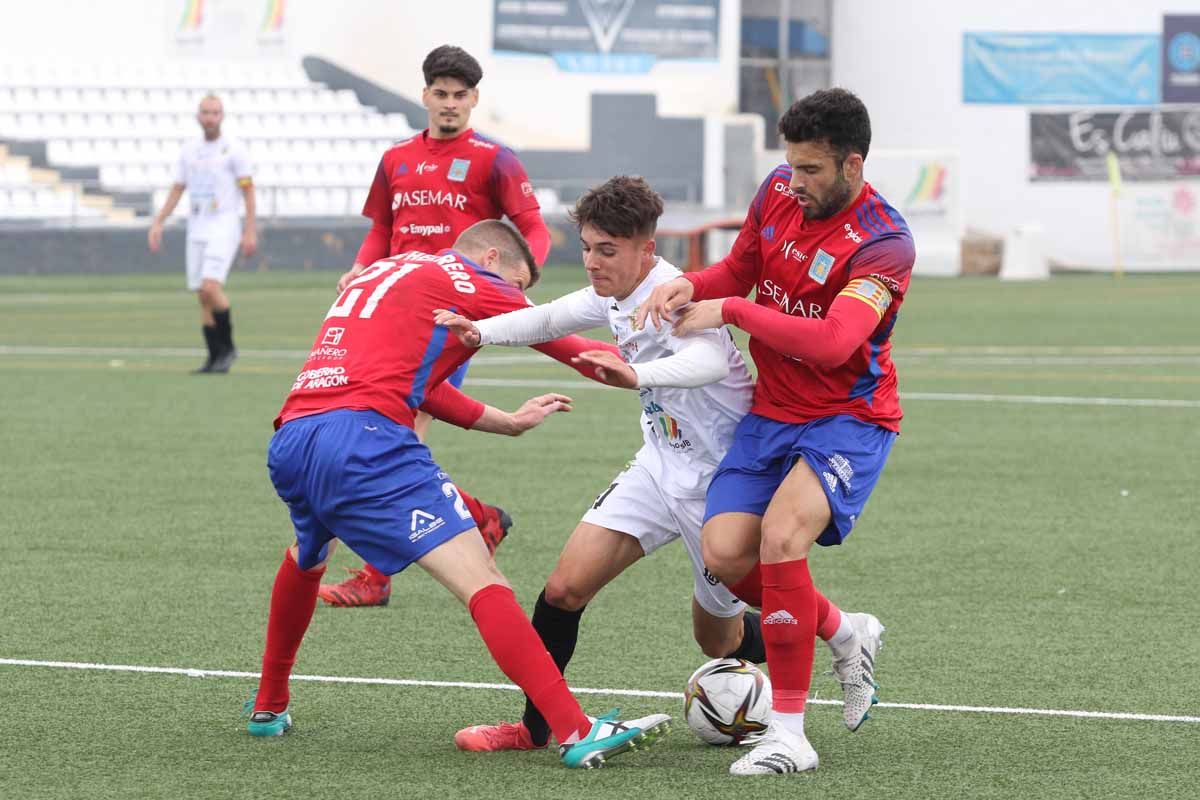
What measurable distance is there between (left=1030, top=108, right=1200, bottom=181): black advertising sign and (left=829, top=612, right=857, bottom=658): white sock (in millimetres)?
37207

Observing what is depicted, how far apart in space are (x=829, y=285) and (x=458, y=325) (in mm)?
987

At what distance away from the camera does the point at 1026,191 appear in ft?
139

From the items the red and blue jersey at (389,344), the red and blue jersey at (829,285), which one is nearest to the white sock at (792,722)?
the red and blue jersey at (829,285)

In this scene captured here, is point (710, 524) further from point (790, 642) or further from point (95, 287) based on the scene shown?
point (95, 287)

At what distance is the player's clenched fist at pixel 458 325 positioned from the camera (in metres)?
5.07

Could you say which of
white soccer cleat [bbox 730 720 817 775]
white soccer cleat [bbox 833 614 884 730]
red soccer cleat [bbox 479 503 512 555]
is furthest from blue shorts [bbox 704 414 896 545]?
red soccer cleat [bbox 479 503 512 555]

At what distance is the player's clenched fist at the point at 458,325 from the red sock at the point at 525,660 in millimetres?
716

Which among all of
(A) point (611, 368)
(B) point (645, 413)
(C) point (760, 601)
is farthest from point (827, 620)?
(A) point (611, 368)

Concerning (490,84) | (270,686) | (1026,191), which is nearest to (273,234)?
(490,84)

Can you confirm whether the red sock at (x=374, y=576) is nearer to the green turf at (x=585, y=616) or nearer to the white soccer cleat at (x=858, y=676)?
the green turf at (x=585, y=616)

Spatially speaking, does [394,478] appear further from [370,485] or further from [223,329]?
[223,329]

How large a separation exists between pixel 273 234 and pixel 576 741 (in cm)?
2870

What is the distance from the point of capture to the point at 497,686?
19.0ft

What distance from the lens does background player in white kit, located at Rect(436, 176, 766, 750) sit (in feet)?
16.8
